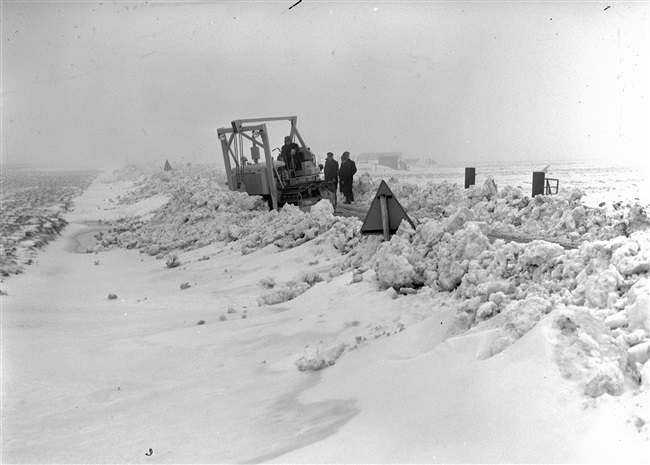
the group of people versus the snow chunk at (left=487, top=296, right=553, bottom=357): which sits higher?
the group of people

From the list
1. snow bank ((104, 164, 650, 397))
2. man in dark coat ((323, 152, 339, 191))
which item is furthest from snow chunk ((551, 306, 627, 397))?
man in dark coat ((323, 152, 339, 191))

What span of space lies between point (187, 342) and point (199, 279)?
391 cm

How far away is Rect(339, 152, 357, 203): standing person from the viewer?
16.0 m

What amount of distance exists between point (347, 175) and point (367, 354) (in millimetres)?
11700

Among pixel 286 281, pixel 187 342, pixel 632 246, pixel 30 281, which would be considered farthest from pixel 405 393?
pixel 30 281

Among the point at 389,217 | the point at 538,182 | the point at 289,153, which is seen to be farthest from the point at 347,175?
the point at 389,217

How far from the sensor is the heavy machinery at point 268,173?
14.5 meters

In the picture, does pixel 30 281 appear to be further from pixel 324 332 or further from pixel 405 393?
pixel 405 393

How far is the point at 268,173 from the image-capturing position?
573 inches

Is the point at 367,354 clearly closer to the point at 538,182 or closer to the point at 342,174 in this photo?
the point at 538,182

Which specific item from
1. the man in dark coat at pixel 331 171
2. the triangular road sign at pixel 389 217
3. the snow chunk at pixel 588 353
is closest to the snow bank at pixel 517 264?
the snow chunk at pixel 588 353

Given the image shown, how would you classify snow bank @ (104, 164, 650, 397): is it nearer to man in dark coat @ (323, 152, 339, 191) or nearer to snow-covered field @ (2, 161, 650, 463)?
snow-covered field @ (2, 161, 650, 463)

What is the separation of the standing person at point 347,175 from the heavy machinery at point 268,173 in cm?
52

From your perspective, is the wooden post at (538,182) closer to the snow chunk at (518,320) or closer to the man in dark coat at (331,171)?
the man in dark coat at (331,171)
